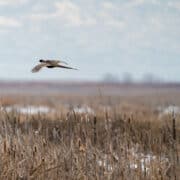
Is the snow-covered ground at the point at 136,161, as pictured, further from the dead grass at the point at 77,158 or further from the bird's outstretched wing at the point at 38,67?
the bird's outstretched wing at the point at 38,67

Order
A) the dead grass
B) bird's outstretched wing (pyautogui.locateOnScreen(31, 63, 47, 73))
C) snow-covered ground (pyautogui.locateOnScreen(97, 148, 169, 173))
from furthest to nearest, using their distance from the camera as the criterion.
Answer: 1. snow-covered ground (pyautogui.locateOnScreen(97, 148, 169, 173))
2. the dead grass
3. bird's outstretched wing (pyautogui.locateOnScreen(31, 63, 47, 73))

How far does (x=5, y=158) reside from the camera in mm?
5316

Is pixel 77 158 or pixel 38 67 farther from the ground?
pixel 38 67

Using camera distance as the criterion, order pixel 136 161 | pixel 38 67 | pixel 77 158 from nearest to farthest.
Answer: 1. pixel 38 67
2. pixel 77 158
3. pixel 136 161

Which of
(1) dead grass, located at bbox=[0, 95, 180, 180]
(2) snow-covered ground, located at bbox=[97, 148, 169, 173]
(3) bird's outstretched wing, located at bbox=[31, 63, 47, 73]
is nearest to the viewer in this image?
(3) bird's outstretched wing, located at bbox=[31, 63, 47, 73]

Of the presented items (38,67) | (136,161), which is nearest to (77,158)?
(136,161)

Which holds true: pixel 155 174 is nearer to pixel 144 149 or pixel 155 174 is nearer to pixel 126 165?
pixel 126 165

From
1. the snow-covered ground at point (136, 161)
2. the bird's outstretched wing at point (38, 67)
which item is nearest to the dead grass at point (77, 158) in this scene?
the snow-covered ground at point (136, 161)

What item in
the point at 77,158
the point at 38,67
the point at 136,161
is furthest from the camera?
the point at 136,161

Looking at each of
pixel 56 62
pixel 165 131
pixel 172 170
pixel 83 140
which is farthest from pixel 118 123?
pixel 56 62

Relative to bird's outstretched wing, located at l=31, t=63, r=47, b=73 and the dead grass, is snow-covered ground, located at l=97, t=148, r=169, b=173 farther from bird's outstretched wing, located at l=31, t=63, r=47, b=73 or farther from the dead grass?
bird's outstretched wing, located at l=31, t=63, r=47, b=73

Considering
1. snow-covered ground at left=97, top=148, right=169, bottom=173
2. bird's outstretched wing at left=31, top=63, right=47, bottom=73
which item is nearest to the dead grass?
→ snow-covered ground at left=97, top=148, right=169, bottom=173

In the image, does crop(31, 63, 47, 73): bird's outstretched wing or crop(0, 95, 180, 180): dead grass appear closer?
crop(31, 63, 47, 73): bird's outstretched wing

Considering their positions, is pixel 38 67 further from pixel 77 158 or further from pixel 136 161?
pixel 136 161
